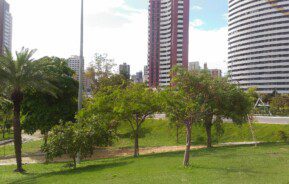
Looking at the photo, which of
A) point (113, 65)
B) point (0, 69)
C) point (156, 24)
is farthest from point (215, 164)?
point (156, 24)

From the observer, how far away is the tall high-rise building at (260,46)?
11519 cm

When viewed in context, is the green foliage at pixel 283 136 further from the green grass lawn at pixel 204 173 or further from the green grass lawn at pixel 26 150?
the green grass lawn at pixel 26 150

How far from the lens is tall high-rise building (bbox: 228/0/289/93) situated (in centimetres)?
11519

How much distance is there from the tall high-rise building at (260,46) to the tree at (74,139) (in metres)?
102

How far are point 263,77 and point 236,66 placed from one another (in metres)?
13.8

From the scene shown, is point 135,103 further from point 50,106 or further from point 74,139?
point 50,106

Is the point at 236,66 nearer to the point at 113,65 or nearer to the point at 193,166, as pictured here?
the point at 113,65

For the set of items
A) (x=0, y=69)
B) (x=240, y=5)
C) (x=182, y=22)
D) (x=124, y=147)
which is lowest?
(x=124, y=147)

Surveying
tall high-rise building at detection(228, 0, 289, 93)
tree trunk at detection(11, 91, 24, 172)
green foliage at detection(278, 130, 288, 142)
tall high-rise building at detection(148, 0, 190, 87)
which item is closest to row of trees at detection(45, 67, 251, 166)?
tree trunk at detection(11, 91, 24, 172)

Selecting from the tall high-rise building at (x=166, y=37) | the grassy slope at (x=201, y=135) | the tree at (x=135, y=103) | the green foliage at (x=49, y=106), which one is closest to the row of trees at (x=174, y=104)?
the tree at (x=135, y=103)

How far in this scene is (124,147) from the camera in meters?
36.4

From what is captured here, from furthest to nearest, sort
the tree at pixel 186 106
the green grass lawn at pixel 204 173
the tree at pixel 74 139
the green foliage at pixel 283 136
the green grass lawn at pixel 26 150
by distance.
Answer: the green grass lawn at pixel 26 150
the green foliage at pixel 283 136
the tree at pixel 74 139
the tree at pixel 186 106
the green grass lawn at pixel 204 173

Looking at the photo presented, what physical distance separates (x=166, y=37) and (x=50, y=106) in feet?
303

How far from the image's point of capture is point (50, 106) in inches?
1297
